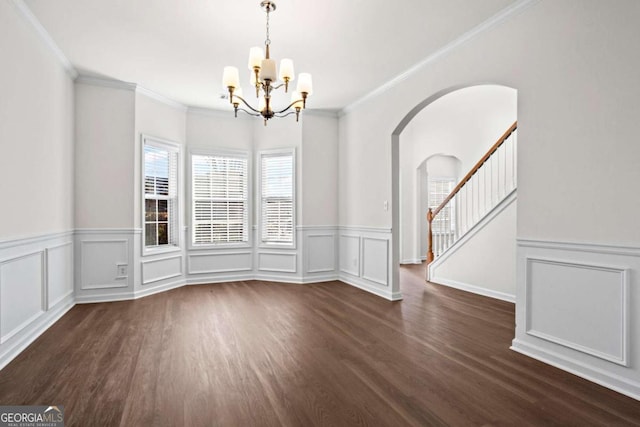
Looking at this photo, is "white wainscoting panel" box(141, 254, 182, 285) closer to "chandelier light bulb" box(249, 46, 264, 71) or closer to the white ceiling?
the white ceiling

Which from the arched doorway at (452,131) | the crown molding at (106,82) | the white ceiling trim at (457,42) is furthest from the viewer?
the arched doorway at (452,131)

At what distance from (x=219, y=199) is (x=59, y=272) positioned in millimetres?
2488

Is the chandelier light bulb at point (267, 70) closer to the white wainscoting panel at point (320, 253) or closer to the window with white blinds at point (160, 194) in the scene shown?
the window with white blinds at point (160, 194)

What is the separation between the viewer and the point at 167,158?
5.42 meters

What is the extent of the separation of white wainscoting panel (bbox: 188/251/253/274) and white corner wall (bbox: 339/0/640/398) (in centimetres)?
436

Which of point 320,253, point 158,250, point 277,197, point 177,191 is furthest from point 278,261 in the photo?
point 177,191

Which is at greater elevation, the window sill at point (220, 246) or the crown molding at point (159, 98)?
the crown molding at point (159, 98)

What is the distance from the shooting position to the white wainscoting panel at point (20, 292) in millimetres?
2793

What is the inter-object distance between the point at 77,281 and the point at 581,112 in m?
5.64

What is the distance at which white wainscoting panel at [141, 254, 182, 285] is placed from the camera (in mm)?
4984

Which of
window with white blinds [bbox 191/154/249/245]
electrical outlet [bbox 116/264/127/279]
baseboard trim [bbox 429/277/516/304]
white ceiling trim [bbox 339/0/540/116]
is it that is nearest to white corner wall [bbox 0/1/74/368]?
electrical outlet [bbox 116/264/127/279]

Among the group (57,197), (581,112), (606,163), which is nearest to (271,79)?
(581,112)

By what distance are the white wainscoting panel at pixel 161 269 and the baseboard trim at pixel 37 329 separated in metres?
0.90

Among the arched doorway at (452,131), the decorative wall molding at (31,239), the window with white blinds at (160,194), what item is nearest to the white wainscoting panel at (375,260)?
the arched doorway at (452,131)
